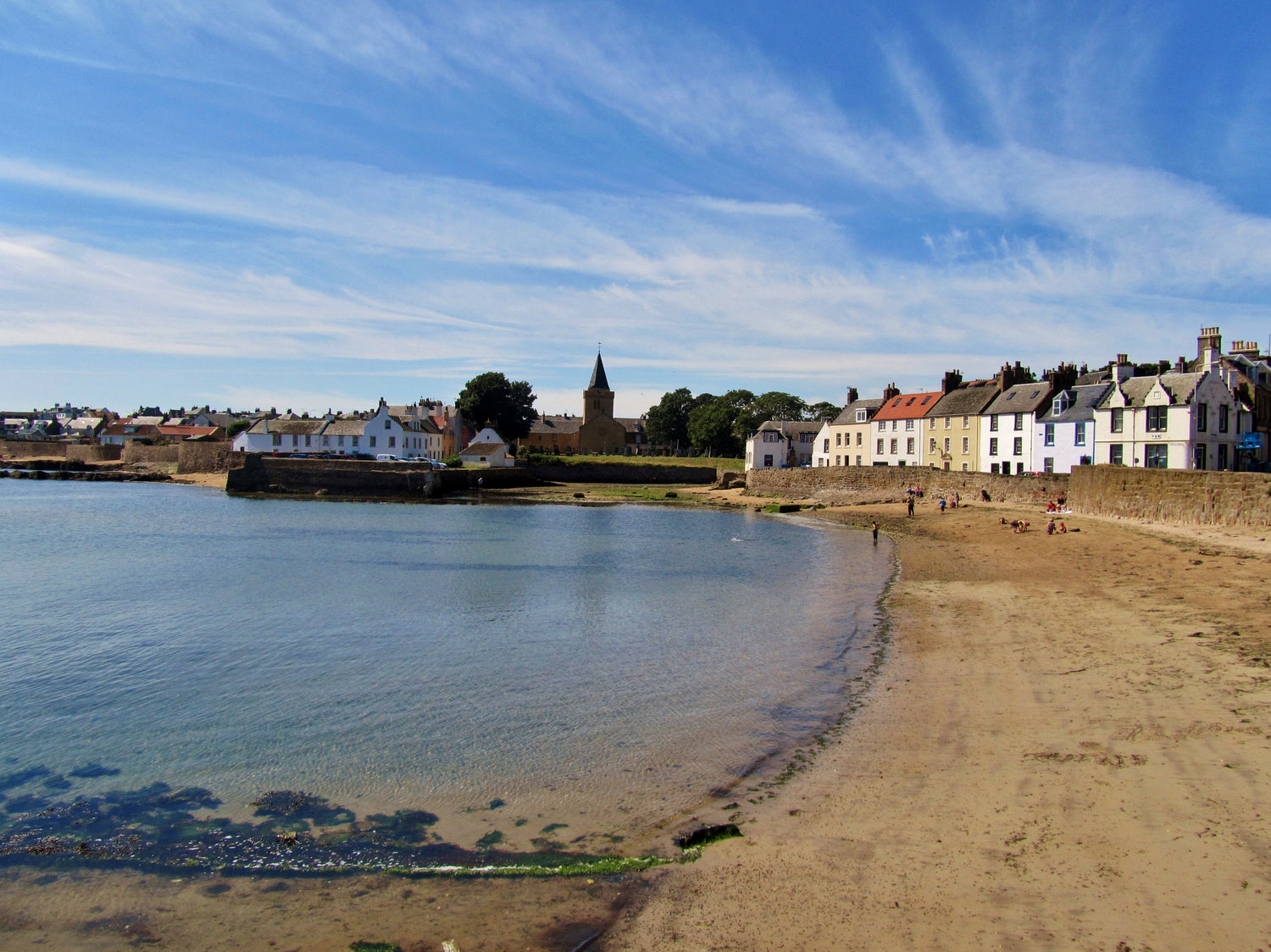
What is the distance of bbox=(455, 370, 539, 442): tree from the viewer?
341ft

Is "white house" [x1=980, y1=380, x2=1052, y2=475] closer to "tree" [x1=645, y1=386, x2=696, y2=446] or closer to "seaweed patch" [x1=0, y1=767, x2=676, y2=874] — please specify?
"seaweed patch" [x1=0, y1=767, x2=676, y2=874]

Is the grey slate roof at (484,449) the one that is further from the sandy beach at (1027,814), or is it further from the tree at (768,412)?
the sandy beach at (1027,814)

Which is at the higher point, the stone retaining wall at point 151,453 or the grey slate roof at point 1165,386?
the grey slate roof at point 1165,386

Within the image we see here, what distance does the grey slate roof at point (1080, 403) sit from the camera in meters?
45.5

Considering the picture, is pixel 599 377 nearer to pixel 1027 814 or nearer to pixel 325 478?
pixel 325 478

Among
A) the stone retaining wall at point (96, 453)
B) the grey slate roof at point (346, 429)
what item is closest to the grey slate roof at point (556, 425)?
the grey slate roof at point (346, 429)

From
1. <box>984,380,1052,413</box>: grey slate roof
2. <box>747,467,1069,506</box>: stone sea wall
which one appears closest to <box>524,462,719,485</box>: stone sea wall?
<box>747,467,1069,506</box>: stone sea wall

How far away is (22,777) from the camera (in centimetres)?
987

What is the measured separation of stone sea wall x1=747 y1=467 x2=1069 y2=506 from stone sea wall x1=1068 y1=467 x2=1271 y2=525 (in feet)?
16.5

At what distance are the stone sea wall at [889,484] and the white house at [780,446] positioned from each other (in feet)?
23.9

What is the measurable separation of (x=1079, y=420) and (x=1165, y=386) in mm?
6522

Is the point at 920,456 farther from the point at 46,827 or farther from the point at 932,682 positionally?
the point at 46,827

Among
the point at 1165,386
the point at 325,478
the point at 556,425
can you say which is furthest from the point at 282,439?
the point at 1165,386

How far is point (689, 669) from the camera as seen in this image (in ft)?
48.0
